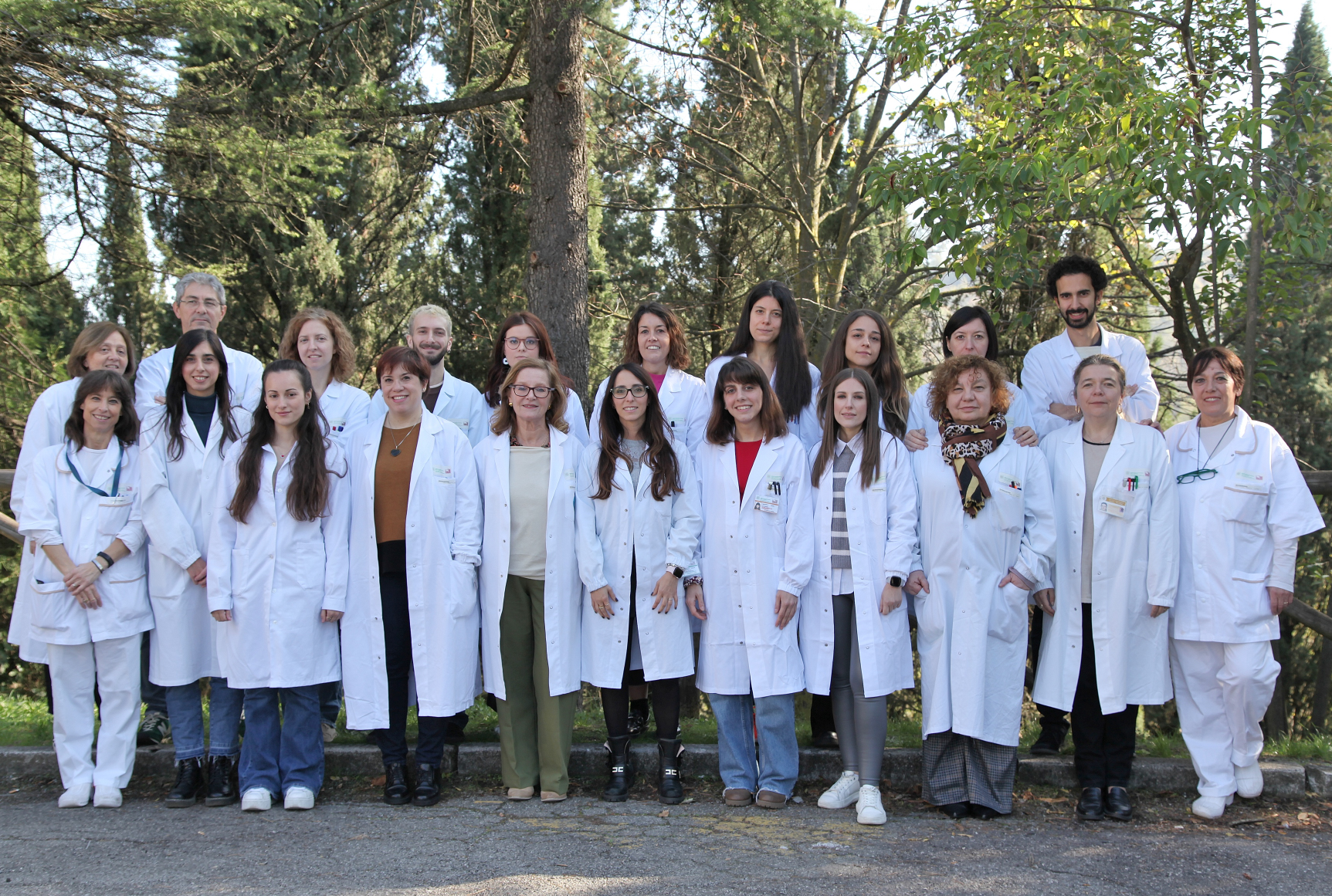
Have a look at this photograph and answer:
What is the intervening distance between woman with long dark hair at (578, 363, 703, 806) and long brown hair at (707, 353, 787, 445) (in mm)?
221

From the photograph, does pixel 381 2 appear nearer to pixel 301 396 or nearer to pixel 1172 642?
pixel 301 396

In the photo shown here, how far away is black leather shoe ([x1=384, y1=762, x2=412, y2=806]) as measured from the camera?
15.5 ft

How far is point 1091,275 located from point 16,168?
886 centimetres

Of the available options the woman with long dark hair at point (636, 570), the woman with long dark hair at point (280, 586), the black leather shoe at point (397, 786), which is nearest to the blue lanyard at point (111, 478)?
the woman with long dark hair at point (280, 586)

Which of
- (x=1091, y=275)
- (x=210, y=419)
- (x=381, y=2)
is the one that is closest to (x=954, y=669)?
(x=1091, y=275)

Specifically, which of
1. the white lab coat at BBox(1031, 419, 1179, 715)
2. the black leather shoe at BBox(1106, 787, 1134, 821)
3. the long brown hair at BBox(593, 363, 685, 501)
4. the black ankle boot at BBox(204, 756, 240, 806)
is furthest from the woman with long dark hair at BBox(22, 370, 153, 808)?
the black leather shoe at BBox(1106, 787, 1134, 821)

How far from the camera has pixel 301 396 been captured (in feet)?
15.7

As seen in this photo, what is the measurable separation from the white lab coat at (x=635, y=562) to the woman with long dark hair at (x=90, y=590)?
2172mm

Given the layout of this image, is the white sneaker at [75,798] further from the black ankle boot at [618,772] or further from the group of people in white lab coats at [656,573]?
the black ankle boot at [618,772]

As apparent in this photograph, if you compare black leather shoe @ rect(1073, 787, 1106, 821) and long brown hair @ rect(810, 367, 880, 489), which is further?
long brown hair @ rect(810, 367, 880, 489)

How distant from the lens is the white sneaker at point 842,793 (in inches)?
180

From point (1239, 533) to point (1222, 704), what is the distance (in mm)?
813

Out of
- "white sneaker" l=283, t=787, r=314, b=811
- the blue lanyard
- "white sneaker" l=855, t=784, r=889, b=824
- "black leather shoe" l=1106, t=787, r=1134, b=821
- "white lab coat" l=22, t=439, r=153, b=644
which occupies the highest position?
the blue lanyard

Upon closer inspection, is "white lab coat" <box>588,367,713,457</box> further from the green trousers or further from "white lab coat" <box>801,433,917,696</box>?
the green trousers
